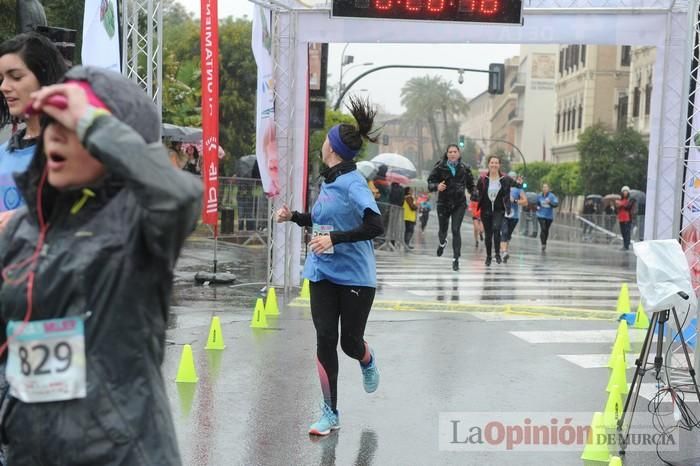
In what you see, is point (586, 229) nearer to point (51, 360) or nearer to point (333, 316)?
point (333, 316)

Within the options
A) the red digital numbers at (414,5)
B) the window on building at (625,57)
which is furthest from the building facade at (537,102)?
the red digital numbers at (414,5)

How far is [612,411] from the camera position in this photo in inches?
237

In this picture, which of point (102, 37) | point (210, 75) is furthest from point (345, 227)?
point (210, 75)

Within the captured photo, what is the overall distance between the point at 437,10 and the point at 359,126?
668 cm

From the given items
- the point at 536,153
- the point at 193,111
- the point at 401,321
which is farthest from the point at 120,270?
the point at 536,153

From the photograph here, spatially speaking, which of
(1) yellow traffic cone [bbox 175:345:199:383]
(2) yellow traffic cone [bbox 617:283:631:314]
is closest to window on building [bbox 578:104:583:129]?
(2) yellow traffic cone [bbox 617:283:631:314]

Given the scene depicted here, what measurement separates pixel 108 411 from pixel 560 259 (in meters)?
22.7

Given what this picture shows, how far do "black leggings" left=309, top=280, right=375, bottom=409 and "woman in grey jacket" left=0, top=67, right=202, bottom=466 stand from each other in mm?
3537

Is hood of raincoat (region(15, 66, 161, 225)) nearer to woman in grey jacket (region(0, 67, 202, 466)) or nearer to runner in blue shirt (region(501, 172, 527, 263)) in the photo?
woman in grey jacket (region(0, 67, 202, 466))

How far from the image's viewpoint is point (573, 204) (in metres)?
60.6

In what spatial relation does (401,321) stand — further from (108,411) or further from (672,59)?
(108,411)

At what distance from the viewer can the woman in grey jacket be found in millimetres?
2320

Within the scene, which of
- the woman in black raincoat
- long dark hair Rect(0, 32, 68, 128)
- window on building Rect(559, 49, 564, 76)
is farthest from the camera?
window on building Rect(559, 49, 564, 76)

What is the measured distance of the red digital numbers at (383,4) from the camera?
12.5 metres
